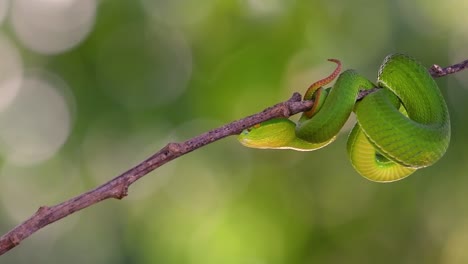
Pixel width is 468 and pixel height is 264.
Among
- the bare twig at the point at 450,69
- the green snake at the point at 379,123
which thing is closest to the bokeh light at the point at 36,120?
the green snake at the point at 379,123

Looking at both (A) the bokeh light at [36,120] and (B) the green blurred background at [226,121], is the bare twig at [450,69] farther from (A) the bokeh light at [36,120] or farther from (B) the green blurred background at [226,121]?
(A) the bokeh light at [36,120]

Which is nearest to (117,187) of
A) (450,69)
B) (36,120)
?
(450,69)

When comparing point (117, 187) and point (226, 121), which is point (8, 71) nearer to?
point (226, 121)

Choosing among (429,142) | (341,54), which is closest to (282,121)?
(429,142)

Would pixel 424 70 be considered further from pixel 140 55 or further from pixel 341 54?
pixel 140 55

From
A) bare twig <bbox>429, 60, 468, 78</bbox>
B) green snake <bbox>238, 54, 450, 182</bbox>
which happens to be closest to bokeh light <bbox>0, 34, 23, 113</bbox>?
green snake <bbox>238, 54, 450, 182</bbox>
